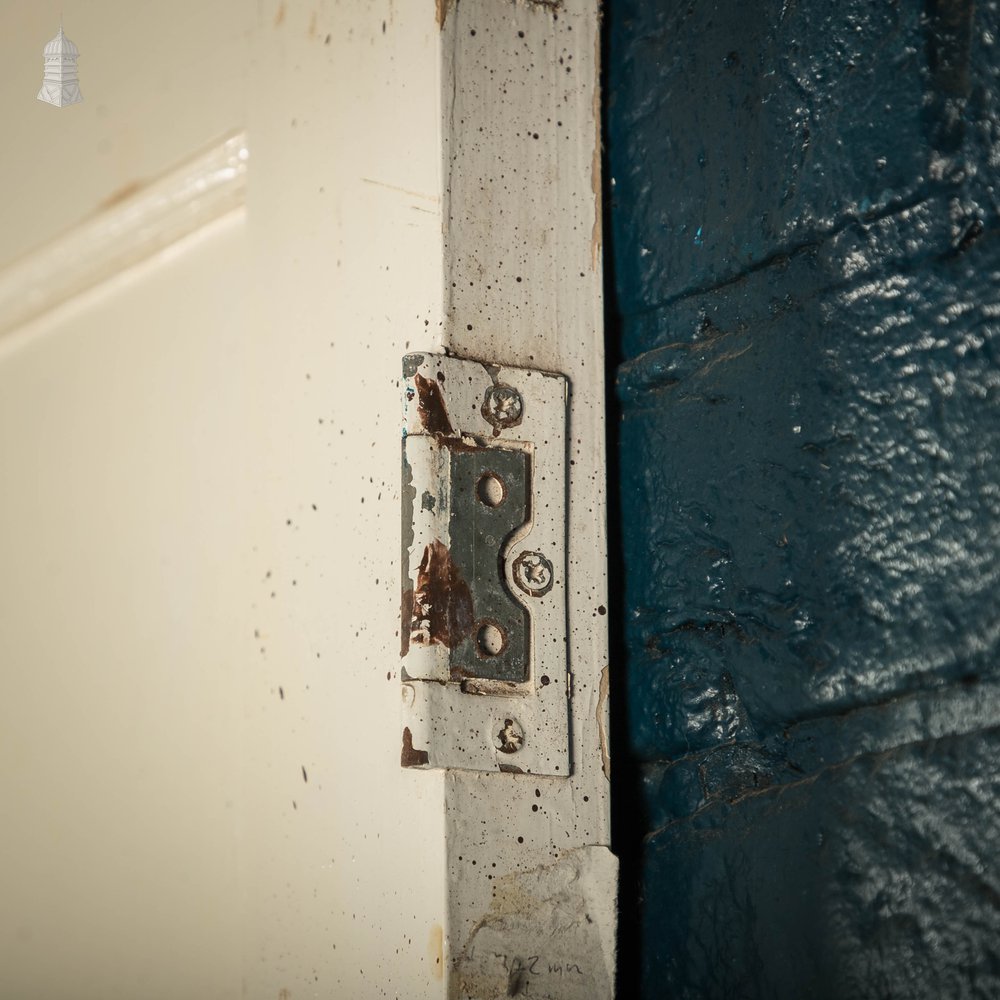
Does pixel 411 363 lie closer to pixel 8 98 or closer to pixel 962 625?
pixel 962 625

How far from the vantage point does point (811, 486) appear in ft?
3.21

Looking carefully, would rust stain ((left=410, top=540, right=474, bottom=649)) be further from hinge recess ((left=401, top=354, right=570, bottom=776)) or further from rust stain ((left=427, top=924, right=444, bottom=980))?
rust stain ((left=427, top=924, right=444, bottom=980))

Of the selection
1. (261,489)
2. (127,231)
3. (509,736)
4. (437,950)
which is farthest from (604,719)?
(127,231)

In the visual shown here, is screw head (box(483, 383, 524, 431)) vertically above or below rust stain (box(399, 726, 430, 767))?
above

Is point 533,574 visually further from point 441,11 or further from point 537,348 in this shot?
point 441,11

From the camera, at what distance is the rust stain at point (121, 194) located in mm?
1611

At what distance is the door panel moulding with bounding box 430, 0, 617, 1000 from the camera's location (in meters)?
0.97

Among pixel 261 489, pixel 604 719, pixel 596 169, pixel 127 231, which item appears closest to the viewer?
pixel 604 719

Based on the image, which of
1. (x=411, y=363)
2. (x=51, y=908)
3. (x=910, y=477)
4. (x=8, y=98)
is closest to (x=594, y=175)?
(x=411, y=363)

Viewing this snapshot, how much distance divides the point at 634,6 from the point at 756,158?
9.7 inches

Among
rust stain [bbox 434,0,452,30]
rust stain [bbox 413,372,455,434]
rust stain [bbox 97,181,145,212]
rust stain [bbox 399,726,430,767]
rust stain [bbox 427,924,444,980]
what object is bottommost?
rust stain [bbox 427,924,444,980]

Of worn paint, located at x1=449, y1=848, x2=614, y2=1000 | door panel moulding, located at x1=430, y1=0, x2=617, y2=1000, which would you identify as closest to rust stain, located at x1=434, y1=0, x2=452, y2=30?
door panel moulding, located at x1=430, y1=0, x2=617, y2=1000

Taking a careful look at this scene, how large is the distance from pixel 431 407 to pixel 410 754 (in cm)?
29

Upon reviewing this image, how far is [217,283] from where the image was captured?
1484 mm
